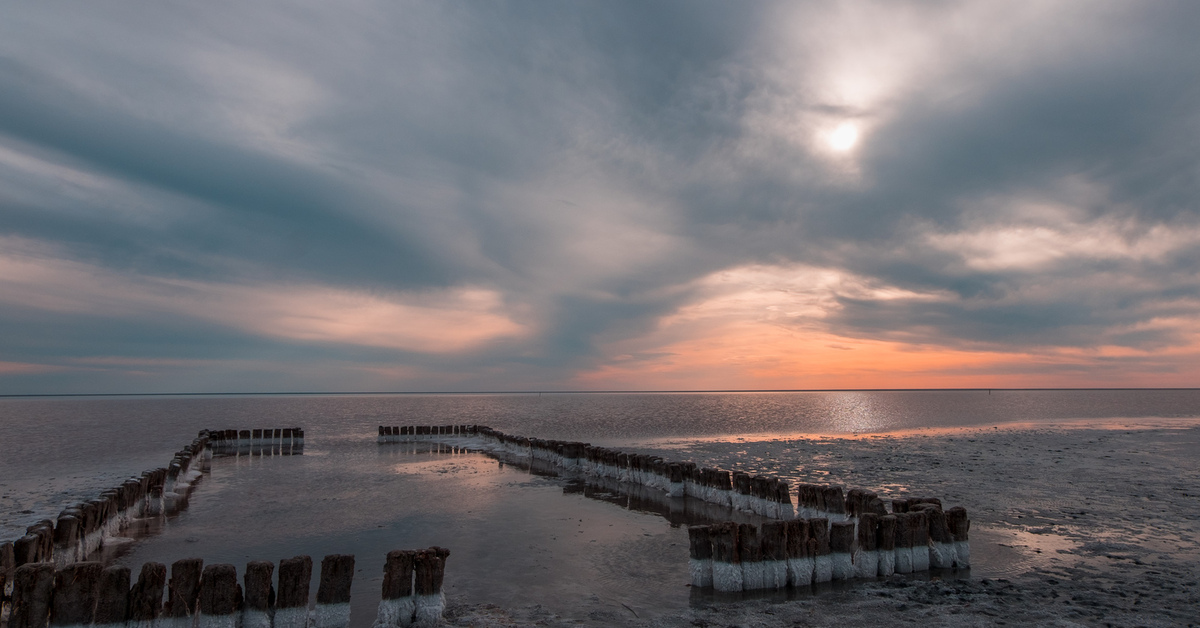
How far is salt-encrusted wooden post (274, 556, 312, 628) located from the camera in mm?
Answer: 8648

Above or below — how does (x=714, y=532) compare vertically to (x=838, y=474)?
above

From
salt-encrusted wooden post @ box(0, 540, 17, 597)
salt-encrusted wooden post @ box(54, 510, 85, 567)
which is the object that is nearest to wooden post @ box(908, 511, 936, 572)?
salt-encrusted wooden post @ box(0, 540, 17, 597)

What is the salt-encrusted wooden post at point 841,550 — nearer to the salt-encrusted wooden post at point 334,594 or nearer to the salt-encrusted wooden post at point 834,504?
the salt-encrusted wooden post at point 834,504

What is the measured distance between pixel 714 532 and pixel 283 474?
899 inches

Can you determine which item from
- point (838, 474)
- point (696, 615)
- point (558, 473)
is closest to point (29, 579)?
point (696, 615)

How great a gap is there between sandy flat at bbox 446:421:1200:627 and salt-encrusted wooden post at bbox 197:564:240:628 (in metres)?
3.10

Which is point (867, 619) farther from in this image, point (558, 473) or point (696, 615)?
point (558, 473)

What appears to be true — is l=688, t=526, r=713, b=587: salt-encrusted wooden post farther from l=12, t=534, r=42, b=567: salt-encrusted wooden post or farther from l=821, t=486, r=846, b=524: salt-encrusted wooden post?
l=12, t=534, r=42, b=567: salt-encrusted wooden post

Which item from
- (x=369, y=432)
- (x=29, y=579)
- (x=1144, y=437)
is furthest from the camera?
(x=369, y=432)

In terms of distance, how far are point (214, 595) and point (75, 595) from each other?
1683 mm

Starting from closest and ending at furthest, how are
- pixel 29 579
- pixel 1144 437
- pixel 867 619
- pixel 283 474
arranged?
pixel 29 579, pixel 867 619, pixel 283 474, pixel 1144 437

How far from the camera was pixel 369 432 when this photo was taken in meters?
53.2

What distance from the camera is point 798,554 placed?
10.5m

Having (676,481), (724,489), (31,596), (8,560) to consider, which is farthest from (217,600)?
(676,481)
